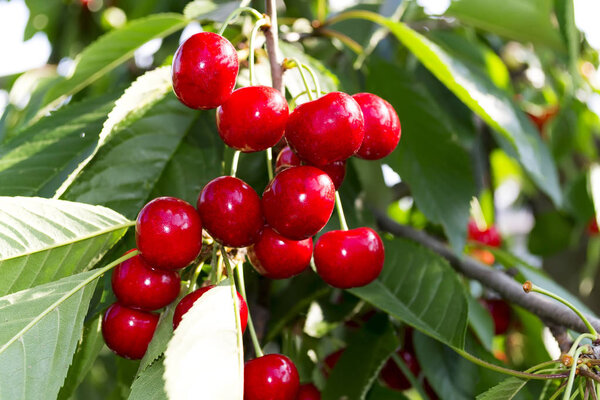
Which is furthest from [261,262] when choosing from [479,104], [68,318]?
[479,104]

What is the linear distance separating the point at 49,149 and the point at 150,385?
1.24ft

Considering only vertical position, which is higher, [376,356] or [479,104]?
[479,104]

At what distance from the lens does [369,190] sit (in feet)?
3.43

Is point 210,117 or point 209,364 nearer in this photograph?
point 209,364

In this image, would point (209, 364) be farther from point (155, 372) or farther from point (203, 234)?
point (203, 234)

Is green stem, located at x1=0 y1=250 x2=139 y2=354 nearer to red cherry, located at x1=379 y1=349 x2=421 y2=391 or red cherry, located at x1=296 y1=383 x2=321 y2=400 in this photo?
red cherry, located at x1=296 y1=383 x2=321 y2=400

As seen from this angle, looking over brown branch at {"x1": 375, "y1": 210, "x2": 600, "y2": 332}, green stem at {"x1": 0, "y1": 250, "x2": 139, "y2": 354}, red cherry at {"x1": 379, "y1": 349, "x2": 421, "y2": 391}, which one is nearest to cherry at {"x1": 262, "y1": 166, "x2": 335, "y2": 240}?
green stem at {"x1": 0, "y1": 250, "x2": 139, "y2": 354}

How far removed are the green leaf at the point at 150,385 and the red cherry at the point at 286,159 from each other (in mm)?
222

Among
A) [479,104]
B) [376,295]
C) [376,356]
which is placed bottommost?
[376,356]

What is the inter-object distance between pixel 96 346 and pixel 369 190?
518 millimetres

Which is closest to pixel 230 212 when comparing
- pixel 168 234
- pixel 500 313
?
pixel 168 234

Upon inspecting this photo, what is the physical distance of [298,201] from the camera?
0.53m

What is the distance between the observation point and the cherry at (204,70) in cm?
54

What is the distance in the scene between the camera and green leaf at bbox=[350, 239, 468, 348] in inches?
28.4
